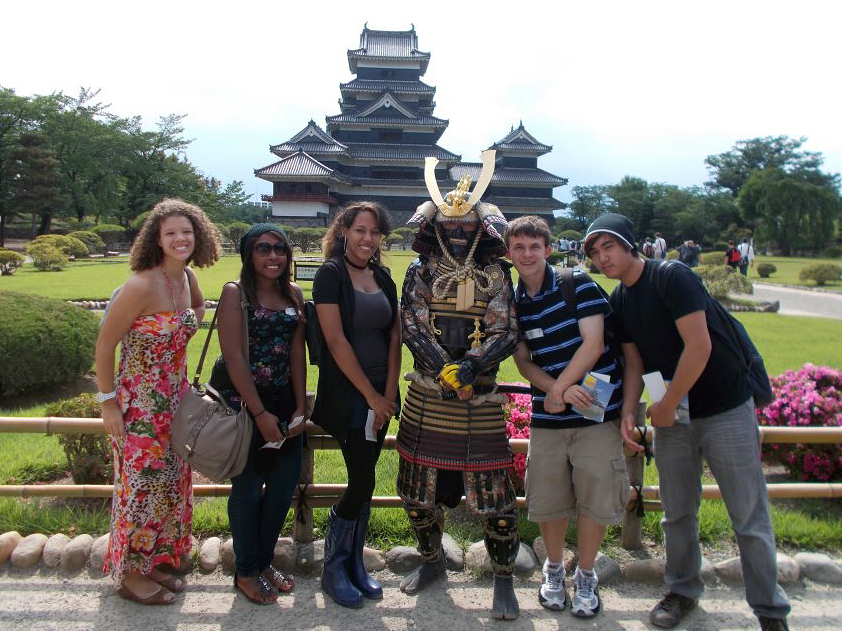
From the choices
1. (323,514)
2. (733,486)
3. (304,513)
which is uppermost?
(733,486)

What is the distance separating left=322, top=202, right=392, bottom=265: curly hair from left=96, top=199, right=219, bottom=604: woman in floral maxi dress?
2.24ft

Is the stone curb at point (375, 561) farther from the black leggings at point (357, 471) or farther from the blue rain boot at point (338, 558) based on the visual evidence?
the black leggings at point (357, 471)

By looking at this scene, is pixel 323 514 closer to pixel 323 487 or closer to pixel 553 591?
pixel 323 487

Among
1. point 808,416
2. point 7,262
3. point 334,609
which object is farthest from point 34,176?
point 808,416

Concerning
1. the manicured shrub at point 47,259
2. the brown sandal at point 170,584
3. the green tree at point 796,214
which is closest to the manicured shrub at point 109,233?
the manicured shrub at point 47,259

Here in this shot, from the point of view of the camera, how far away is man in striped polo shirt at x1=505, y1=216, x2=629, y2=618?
2.87 m

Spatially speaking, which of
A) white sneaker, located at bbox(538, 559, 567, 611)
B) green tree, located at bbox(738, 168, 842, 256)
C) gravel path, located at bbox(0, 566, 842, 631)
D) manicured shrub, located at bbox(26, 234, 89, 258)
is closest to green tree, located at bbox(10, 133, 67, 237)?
manicured shrub, located at bbox(26, 234, 89, 258)

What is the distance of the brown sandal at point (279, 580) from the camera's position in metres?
3.10

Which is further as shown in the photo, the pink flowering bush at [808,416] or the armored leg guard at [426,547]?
the pink flowering bush at [808,416]

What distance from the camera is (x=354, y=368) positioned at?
2902mm

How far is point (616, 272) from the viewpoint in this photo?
9.39ft

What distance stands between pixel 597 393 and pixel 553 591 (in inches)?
41.8

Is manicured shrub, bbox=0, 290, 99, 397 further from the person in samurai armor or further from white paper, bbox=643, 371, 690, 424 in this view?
white paper, bbox=643, 371, 690, 424

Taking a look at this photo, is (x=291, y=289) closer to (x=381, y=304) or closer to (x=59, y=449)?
(x=381, y=304)
